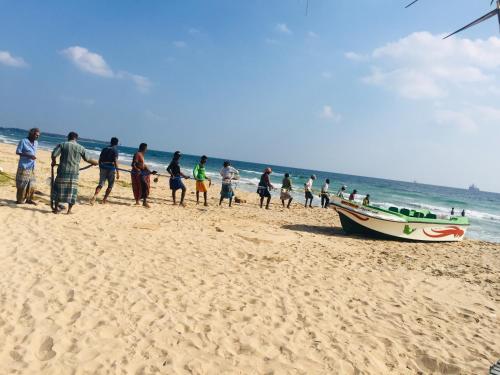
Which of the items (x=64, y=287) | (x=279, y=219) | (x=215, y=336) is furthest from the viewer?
(x=279, y=219)

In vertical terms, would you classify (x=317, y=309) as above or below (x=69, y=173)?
below

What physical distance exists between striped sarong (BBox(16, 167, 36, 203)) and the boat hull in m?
8.55

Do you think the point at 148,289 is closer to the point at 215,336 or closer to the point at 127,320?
the point at 127,320

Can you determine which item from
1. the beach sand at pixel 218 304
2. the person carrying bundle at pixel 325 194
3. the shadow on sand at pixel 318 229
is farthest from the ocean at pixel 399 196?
the beach sand at pixel 218 304

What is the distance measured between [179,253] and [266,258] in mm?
1710

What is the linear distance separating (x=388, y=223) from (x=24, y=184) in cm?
999

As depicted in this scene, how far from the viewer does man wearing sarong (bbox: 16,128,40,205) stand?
8.29 meters

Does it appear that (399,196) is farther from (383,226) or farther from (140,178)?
(140,178)

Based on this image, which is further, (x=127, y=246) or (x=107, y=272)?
(x=127, y=246)

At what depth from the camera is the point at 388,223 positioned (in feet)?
36.6

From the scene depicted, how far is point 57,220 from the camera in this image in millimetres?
7855

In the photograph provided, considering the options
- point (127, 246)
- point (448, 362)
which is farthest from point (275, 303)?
point (127, 246)

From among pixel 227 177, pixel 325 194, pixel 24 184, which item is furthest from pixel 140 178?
pixel 325 194

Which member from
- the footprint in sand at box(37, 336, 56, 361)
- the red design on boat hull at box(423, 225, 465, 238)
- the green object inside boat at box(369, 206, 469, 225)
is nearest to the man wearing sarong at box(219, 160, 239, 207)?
the green object inside boat at box(369, 206, 469, 225)
